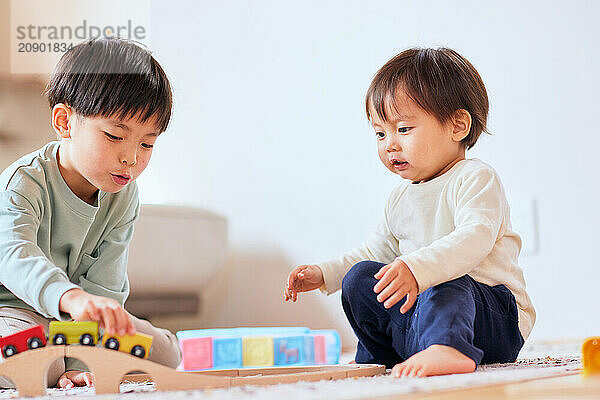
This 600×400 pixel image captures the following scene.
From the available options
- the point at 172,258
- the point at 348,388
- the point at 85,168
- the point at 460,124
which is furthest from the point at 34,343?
the point at 172,258

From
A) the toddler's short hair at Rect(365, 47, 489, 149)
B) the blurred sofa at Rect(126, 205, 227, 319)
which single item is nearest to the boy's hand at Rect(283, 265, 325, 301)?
the toddler's short hair at Rect(365, 47, 489, 149)

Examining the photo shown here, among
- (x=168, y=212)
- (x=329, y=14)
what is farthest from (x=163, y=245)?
(x=329, y=14)

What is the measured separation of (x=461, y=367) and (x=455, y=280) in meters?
0.13

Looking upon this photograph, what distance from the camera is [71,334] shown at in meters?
0.60

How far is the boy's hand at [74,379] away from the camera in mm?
814

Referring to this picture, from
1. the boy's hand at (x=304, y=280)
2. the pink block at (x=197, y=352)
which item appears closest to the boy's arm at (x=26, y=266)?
the boy's hand at (x=304, y=280)

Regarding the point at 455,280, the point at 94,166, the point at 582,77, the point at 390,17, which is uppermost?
the point at 390,17

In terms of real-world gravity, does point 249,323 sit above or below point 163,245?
Result: below

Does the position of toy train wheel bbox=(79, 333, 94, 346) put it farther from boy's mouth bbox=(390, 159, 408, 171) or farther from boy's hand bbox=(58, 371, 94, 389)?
boy's mouth bbox=(390, 159, 408, 171)

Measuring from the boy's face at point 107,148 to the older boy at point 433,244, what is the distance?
248 millimetres

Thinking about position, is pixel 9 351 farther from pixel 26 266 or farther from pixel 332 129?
pixel 332 129

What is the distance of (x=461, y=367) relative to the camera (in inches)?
27.3

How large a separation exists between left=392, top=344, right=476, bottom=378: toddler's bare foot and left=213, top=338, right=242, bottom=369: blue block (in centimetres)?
66

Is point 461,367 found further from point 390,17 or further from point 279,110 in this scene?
point 279,110
